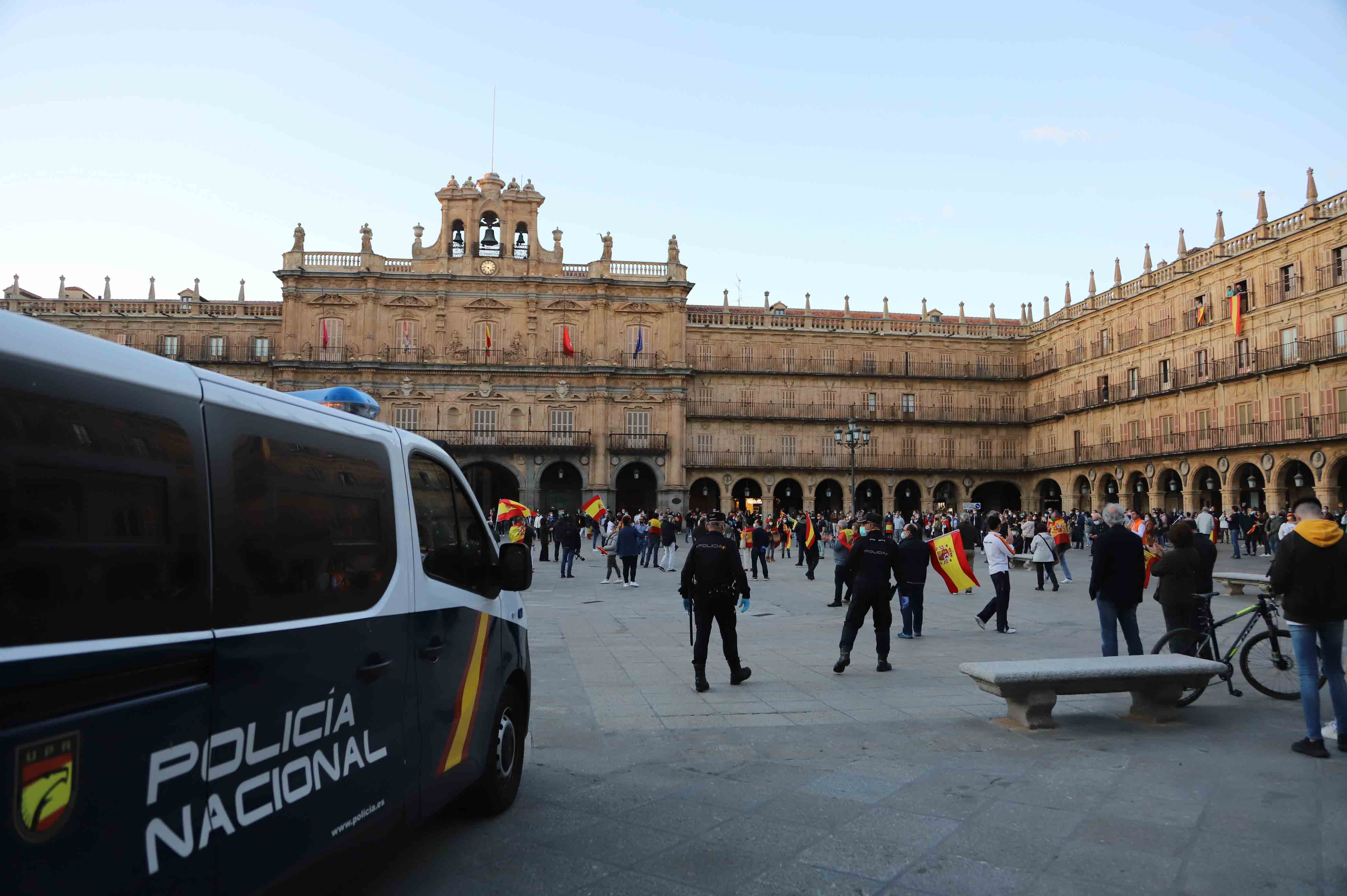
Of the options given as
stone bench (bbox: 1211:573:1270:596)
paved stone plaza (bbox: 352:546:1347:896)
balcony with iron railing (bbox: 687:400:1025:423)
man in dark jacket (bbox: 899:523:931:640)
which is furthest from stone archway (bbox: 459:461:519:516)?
paved stone plaza (bbox: 352:546:1347:896)

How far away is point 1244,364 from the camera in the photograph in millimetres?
35656

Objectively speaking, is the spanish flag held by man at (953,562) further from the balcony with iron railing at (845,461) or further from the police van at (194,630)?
the balcony with iron railing at (845,461)

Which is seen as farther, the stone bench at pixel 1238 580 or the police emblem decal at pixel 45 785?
the stone bench at pixel 1238 580

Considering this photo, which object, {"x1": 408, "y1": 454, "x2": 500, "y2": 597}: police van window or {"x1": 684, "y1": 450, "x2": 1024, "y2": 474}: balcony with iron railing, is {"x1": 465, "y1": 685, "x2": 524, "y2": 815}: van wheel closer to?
{"x1": 408, "y1": 454, "x2": 500, "y2": 597}: police van window

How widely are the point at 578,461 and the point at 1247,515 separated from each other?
27.9 metres

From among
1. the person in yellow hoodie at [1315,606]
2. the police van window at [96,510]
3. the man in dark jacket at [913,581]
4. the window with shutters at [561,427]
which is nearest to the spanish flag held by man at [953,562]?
the man in dark jacket at [913,581]

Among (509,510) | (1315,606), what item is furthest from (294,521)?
(509,510)

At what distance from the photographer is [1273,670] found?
7195 millimetres

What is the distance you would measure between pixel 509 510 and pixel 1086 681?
1917 cm

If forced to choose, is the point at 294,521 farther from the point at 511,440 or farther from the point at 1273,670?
the point at 511,440

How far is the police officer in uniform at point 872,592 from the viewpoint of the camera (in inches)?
341

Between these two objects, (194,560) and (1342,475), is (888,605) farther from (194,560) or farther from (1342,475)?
(1342,475)

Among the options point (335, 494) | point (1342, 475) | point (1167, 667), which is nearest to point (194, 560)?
point (335, 494)

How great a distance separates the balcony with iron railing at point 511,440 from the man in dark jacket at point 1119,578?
37895 millimetres
